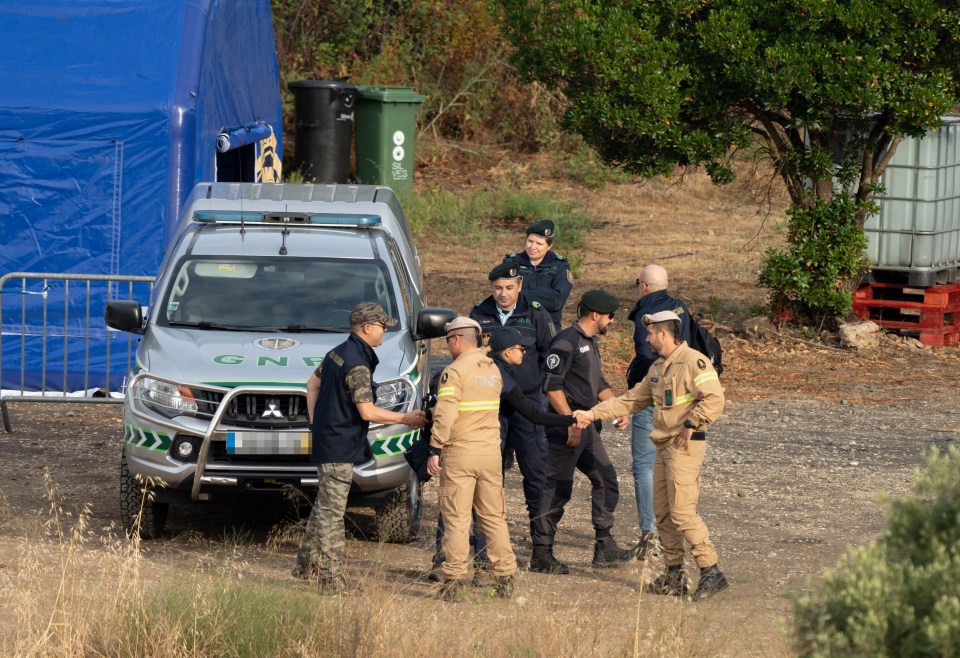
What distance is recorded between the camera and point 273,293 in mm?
8125

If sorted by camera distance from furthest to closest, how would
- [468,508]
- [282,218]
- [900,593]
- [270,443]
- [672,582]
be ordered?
[282,218] → [270,443] → [672,582] → [468,508] → [900,593]

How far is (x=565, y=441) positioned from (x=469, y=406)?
1024 millimetres

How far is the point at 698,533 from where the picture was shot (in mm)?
6762

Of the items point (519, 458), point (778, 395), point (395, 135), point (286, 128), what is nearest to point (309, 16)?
point (286, 128)

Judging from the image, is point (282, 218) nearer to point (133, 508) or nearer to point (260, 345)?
point (260, 345)

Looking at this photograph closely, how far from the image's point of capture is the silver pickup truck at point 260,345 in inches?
282

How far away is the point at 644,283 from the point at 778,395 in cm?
504

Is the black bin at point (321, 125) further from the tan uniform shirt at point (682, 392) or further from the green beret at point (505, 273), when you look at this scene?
the tan uniform shirt at point (682, 392)

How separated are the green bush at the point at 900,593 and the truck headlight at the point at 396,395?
368 centimetres

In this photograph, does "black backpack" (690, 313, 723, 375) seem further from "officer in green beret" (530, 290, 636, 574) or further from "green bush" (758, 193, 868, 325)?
"green bush" (758, 193, 868, 325)

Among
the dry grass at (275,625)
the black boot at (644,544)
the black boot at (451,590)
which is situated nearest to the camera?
the dry grass at (275,625)

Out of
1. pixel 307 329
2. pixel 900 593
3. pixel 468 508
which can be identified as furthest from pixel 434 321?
pixel 900 593

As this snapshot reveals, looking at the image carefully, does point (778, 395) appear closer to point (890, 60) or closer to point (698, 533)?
point (890, 60)

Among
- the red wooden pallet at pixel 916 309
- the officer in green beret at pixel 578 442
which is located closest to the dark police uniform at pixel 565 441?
the officer in green beret at pixel 578 442
